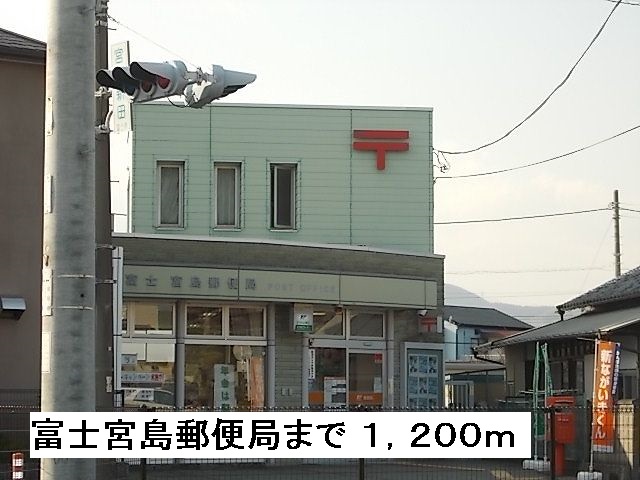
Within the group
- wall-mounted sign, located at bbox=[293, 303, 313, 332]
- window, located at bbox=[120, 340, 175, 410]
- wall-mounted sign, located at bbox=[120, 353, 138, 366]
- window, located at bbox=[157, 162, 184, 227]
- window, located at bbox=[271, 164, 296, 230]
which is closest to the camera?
window, located at bbox=[120, 340, 175, 410]

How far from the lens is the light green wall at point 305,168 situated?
85.3 feet

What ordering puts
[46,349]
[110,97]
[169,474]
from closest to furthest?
[46,349] → [110,97] → [169,474]

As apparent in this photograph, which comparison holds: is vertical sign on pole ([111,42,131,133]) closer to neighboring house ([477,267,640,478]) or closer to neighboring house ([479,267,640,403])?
neighboring house ([477,267,640,478])

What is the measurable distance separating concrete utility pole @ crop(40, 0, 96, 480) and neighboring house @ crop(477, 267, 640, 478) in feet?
41.9

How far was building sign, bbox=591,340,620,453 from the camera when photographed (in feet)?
67.6

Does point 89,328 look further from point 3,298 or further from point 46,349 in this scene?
point 3,298

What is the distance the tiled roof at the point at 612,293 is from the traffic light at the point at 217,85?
16580mm

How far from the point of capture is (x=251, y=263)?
2456 cm

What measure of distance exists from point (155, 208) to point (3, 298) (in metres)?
5.27

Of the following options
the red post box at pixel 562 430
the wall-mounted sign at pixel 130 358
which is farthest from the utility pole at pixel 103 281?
the red post box at pixel 562 430

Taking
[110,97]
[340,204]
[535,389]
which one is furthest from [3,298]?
[110,97]

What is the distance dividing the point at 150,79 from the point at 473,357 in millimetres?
34551

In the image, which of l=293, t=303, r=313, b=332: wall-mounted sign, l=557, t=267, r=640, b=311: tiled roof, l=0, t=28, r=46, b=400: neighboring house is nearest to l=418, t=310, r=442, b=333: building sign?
l=293, t=303, r=313, b=332: wall-mounted sign

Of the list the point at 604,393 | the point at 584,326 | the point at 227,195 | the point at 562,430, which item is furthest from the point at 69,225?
the point at 584,326
